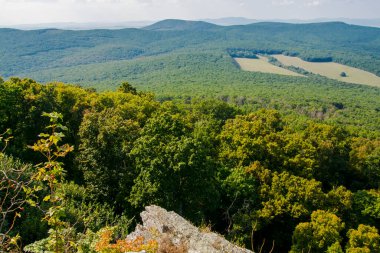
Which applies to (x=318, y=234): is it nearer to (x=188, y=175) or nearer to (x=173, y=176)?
(x=188, y=175)

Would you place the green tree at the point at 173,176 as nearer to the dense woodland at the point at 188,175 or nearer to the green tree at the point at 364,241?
the dense woodland at the point at 188,175

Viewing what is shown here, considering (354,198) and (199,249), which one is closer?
(199,249)

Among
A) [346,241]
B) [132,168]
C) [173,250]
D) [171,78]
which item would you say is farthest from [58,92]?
[171,78]

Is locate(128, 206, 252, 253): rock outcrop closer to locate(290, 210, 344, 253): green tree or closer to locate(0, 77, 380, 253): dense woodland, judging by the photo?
locate(0, 77, 380, 253): dense woodland

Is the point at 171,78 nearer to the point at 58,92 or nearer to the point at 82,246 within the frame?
the point at 58,92

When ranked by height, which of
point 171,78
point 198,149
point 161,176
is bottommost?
point 171,78

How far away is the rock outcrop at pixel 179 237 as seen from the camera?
406 inches

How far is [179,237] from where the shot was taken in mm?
11555

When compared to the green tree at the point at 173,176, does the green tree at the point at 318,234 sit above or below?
below

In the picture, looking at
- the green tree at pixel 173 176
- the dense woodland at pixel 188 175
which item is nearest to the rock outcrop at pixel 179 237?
the dense woodland at pixel 188 175

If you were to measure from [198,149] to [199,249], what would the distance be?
41.9ft

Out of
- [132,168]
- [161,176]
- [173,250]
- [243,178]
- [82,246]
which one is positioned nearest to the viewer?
[82,246]

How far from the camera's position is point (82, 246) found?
6527 mm

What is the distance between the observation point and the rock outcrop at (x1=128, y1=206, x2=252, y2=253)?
A: 10312mm
